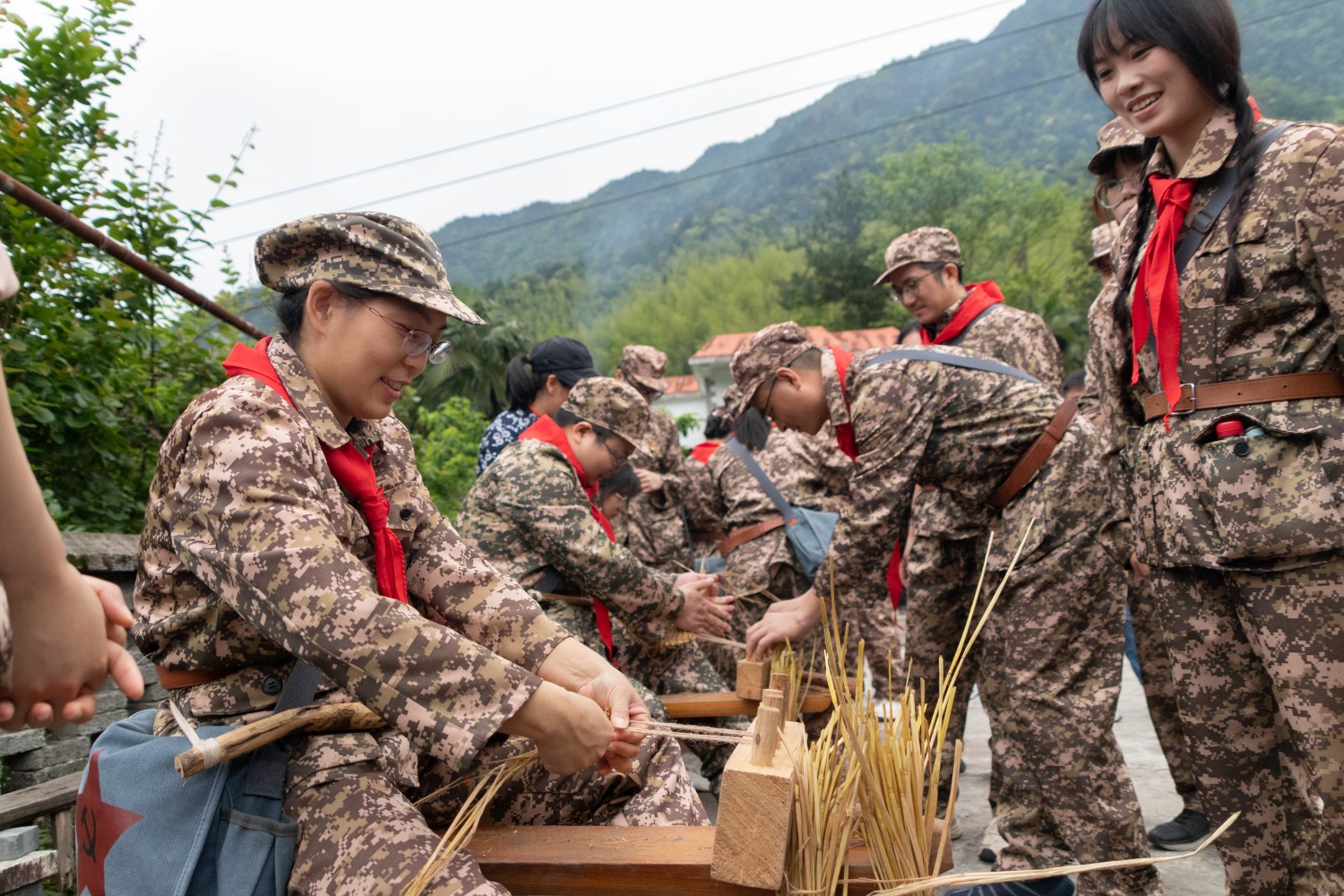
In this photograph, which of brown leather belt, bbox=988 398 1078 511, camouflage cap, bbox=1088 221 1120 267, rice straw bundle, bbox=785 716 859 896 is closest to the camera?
rice straw bundle, bbox=785 716 859 896

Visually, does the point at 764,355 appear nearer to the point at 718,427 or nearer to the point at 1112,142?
the point at 1112,142

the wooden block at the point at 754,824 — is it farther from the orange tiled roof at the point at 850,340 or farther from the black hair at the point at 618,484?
the orange tiled roof at the point at 850,340

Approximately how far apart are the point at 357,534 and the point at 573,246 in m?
111

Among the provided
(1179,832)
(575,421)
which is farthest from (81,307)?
(1179,832)

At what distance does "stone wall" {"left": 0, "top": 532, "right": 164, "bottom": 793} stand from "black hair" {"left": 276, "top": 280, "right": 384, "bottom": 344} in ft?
5.03

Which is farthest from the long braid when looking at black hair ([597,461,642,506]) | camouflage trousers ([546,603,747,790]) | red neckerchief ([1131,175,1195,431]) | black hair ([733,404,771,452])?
black hair ([733,404,771,452])

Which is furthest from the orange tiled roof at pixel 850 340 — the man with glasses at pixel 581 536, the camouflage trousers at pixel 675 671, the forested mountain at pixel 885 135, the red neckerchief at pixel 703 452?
the man with glasses at pixel 581 536

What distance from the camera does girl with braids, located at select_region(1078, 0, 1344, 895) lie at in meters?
2.16

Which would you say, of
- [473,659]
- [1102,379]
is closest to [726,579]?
[1102,379]

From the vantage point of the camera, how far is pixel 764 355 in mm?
3918

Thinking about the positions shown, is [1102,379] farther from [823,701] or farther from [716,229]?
[716,229]

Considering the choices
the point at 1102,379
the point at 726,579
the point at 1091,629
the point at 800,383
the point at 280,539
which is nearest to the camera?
the point at 280,539

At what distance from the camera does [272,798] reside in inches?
74.4

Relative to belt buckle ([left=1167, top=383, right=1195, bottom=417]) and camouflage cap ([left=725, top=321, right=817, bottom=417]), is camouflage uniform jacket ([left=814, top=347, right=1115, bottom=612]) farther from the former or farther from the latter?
belt buckle ([left=1167, top=383, right=1195, bottom=417])
